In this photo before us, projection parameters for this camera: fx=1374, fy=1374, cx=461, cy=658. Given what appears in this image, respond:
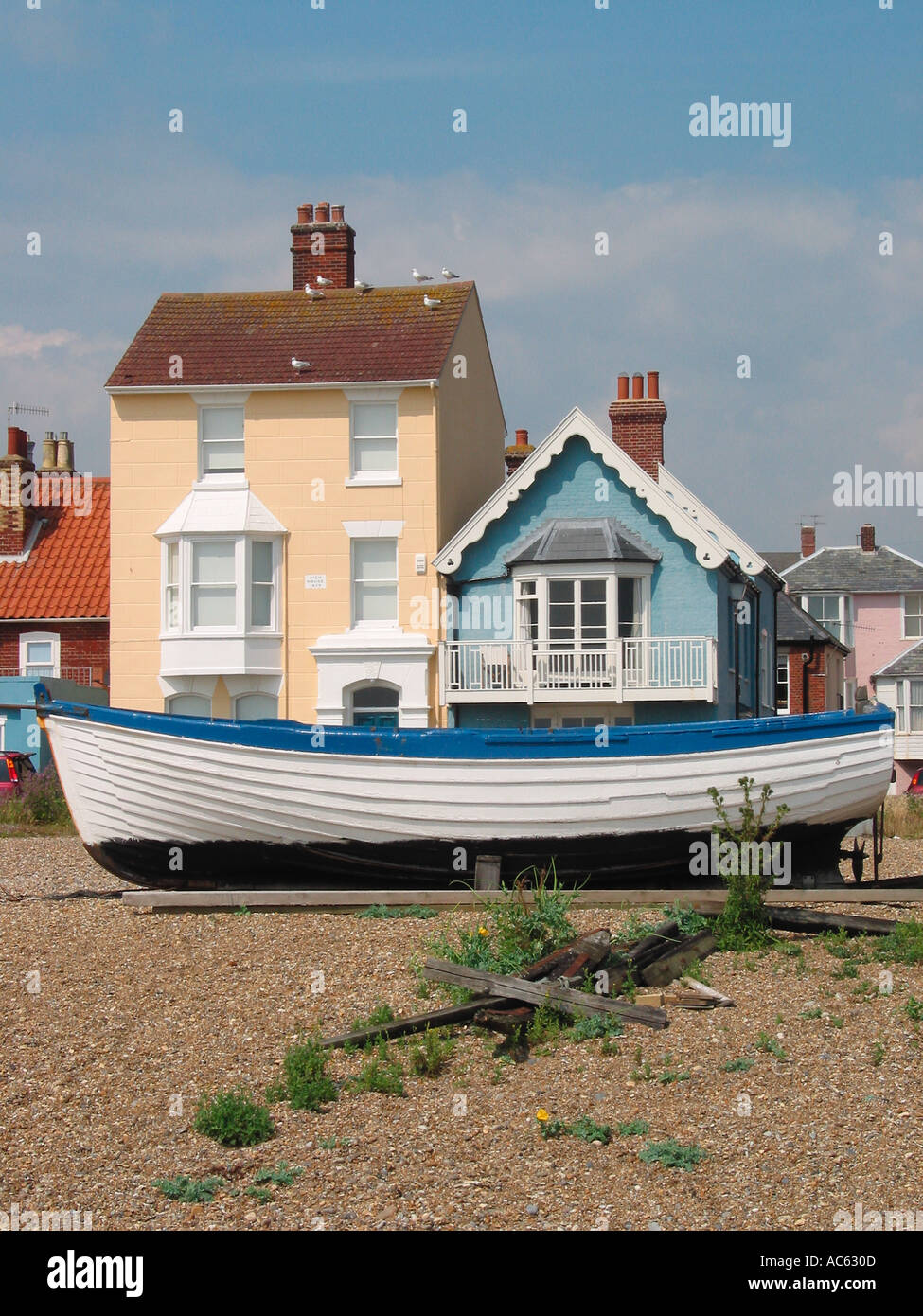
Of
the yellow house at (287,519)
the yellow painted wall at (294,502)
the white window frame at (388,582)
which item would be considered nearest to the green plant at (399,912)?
the yellow house at (287,519)

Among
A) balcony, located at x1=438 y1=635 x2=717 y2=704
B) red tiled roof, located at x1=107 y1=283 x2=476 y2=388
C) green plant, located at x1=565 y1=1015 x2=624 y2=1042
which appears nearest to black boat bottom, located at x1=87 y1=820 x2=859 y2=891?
green plant, located at x1=565 y1=1015 x2=624 y2=1042

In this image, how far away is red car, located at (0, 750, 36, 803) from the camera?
3020 cm

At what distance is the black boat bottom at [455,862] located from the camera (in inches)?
615

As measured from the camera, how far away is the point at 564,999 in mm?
9742

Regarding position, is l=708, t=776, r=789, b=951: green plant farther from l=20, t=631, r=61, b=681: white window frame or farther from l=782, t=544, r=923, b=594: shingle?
l=782, t=544, r=923, b=594: shingle

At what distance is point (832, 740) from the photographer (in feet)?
50.1

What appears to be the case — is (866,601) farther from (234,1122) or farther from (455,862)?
(234,1122)

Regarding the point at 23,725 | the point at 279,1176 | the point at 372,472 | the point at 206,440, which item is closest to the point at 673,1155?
the point at 279,1176

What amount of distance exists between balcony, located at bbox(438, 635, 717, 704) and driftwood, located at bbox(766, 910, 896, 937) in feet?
43.1

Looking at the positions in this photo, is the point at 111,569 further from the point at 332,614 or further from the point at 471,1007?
the point at 471,1007

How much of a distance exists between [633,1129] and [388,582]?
67.1ft

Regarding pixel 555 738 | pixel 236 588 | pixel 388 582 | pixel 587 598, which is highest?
pixel 388 582

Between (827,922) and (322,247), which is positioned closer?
(827,922)

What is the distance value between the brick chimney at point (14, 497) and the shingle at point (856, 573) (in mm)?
28640
